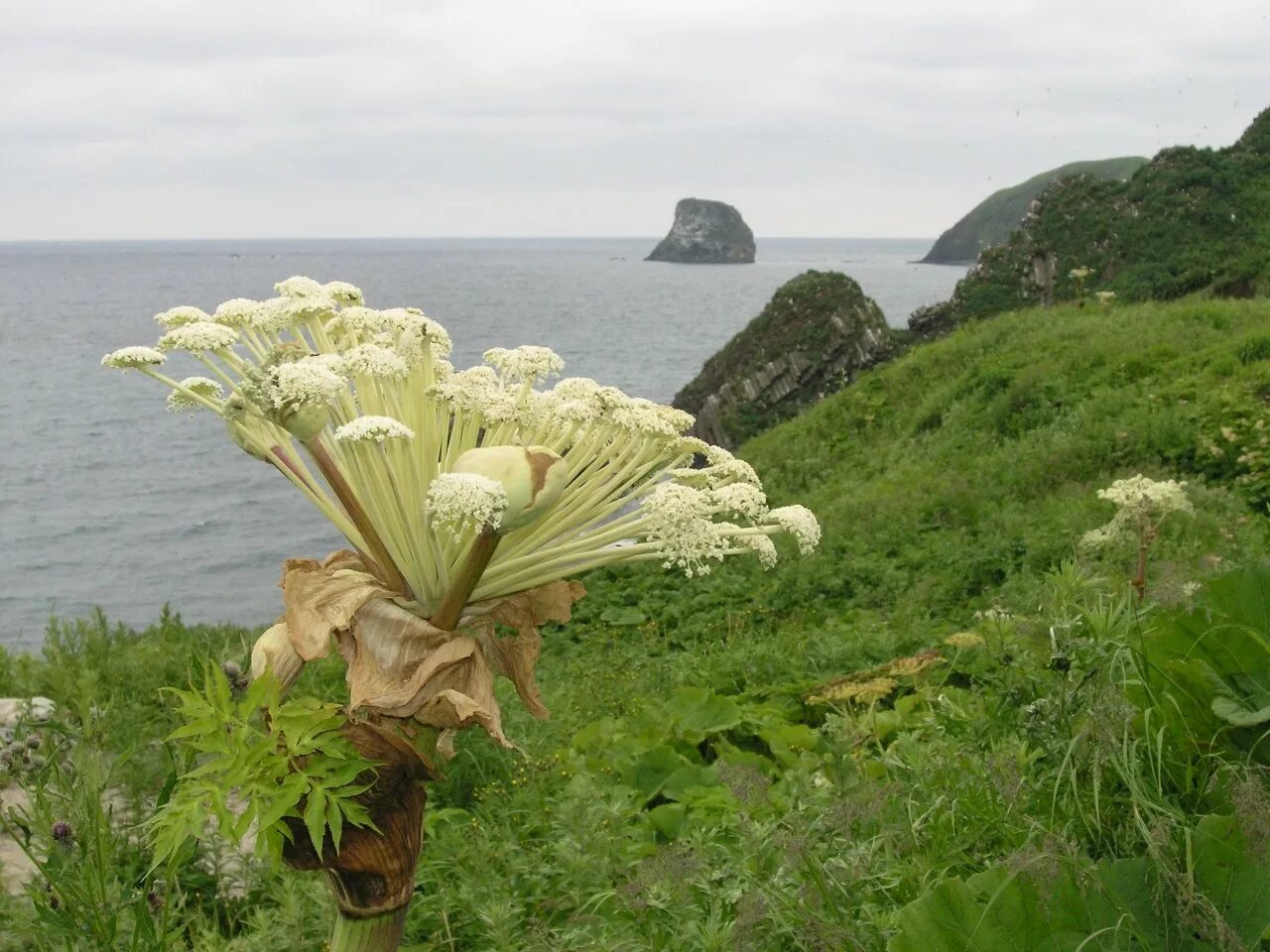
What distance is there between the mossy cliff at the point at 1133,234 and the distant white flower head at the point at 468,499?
23899mm

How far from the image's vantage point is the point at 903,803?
310 centimetres

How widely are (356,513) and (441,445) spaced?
0.23 metres

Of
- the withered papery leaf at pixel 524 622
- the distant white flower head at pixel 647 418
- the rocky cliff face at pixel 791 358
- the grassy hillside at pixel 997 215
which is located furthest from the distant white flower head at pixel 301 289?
the grassy hillside at pixel 997 215

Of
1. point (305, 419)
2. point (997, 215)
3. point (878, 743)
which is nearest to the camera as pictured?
point (305, 419)

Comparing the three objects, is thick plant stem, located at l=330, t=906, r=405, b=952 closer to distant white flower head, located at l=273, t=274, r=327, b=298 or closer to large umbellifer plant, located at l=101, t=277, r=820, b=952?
large umbellifer plant, located at l=101, t=277, r=820, b=952

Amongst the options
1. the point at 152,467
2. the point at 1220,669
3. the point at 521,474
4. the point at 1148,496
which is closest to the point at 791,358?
the point at 1148,496

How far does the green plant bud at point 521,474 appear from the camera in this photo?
191 centimetres

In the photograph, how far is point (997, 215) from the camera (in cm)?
13400

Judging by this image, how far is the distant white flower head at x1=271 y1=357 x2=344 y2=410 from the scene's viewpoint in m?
1.88

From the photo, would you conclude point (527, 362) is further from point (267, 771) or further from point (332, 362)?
point (267, 771)

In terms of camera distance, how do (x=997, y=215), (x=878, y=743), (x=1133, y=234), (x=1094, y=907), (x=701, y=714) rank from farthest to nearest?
(x=997, y=215) < (x=1133, y=234) < (x=701, y=714) < (x=878, y=743) < (x=1094, y=907)

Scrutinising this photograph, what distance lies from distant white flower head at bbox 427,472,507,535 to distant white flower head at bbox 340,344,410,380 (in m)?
0.28

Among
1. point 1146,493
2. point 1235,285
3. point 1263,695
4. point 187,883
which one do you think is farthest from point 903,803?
point 1235,285

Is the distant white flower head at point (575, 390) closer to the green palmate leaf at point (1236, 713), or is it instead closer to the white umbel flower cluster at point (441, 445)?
the white umbel flower cluster at point (441, 445)
